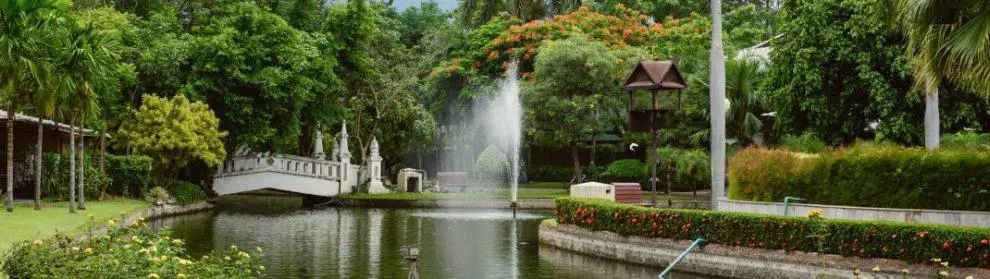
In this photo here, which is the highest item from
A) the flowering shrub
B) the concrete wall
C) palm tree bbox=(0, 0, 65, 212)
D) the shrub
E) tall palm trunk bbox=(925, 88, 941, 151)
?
palm tree bbox=(0, 0, 65, 212)

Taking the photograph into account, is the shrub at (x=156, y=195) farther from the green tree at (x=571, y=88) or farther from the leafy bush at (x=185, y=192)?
the green tree at (x=571, y=88)

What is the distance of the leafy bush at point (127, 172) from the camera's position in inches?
1531

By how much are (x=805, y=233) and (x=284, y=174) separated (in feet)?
105

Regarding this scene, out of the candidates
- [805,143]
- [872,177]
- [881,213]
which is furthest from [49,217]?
[805,143]

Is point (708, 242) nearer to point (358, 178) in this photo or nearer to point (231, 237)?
point (231, 237)

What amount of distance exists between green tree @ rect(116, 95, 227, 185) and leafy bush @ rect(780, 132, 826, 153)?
19.8m

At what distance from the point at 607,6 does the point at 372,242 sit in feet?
120

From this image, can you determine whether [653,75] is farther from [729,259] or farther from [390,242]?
→ [390,242]

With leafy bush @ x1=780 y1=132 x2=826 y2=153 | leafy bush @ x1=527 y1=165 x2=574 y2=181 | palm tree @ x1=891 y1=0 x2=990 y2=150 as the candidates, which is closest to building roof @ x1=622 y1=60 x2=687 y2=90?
palm tree @ x1=891 y1=0 x2=990 y2=150

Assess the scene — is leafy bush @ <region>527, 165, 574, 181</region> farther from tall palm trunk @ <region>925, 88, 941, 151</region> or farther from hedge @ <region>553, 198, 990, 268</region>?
hedge @ <region>553, 198, 990, 268</region>

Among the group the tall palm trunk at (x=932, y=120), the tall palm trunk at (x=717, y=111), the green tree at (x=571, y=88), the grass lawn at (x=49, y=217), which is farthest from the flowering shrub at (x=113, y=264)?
the green tree at (x=571, y=88)

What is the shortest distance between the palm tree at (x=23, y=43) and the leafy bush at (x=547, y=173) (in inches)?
1411

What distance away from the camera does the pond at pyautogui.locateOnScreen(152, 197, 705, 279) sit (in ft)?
68.9

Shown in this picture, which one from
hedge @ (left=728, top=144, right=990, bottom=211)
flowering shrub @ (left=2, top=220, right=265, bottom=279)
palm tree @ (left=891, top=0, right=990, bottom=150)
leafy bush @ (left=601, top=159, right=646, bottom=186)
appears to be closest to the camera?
flowering shrub @ (left=2, top=220, right=265, bottom=279)
